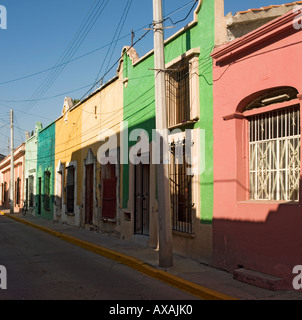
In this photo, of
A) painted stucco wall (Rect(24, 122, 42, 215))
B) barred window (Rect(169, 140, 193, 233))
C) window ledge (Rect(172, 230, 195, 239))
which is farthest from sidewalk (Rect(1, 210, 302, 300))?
painted stucco wall (Rect(24, 122, 42, 215))

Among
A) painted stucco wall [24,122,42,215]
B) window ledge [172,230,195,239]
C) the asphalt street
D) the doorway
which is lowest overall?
the asphalt street

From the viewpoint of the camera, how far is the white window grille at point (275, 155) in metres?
6.90

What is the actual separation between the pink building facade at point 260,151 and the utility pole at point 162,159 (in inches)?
39.8

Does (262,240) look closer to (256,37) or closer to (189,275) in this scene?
(189,275)

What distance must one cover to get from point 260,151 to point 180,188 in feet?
9.06

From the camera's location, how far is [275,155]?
7293mm

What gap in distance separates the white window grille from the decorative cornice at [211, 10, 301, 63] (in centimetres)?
128

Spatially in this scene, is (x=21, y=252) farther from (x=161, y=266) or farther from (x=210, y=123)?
(x=210, y=123)

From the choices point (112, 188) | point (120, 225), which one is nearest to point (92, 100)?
point (112, 188)

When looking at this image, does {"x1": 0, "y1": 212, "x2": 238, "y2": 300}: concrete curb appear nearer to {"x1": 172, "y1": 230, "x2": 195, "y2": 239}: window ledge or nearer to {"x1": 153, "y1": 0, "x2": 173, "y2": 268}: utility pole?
{"x1": 153, "y1": 0, "x2": 173, "y2": 268}: utility pole

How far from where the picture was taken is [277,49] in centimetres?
705

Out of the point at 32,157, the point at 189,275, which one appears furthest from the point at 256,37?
the point at 32,157

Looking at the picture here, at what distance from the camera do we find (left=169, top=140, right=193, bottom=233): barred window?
376 inches

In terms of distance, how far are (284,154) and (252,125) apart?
1.01 meters
